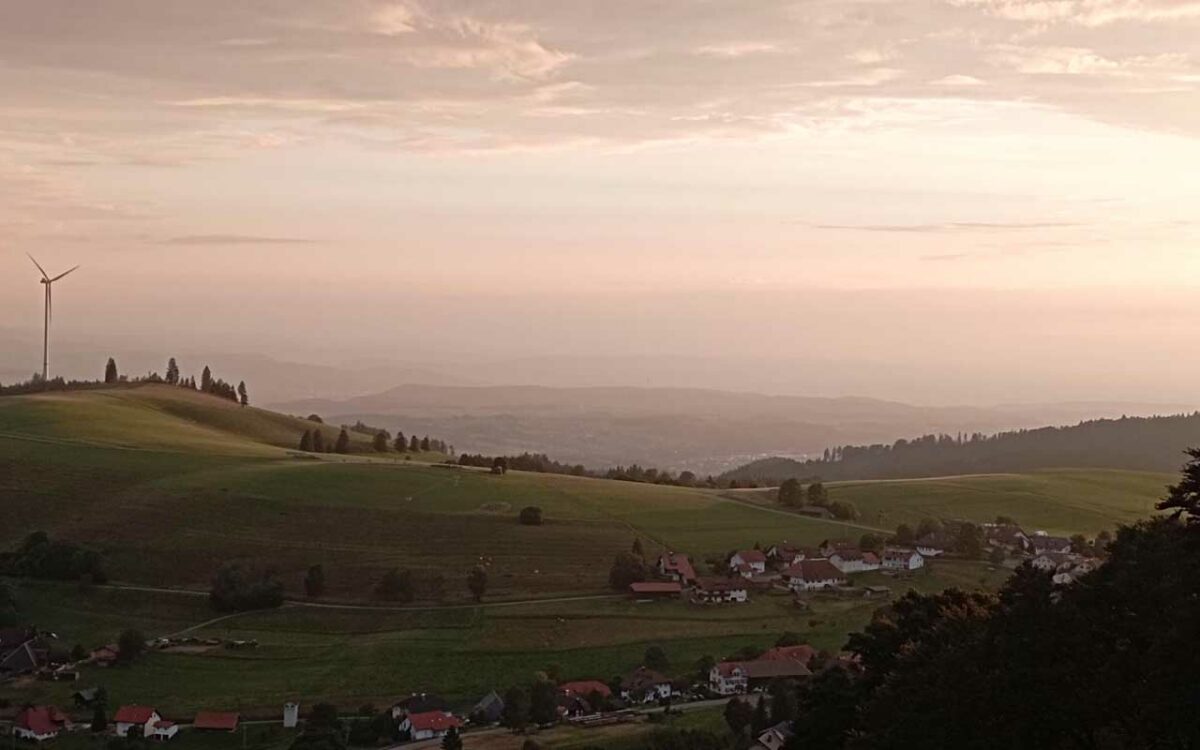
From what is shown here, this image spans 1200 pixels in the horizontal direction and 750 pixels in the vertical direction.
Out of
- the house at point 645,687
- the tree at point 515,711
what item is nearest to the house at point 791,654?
the house at point 645,687

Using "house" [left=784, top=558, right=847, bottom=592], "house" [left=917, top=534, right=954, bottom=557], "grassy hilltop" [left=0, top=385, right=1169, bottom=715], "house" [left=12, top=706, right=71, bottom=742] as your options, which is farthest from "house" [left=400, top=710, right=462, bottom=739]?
"house" [left=917, top=534, right=954, bottom=557]

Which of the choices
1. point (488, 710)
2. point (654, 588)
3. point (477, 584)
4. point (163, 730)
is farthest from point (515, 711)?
point (654, 588)

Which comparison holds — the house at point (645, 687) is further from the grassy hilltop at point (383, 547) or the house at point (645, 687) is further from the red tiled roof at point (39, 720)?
the red tiled roof at point (39, 720)

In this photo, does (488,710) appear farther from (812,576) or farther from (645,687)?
(812,576)

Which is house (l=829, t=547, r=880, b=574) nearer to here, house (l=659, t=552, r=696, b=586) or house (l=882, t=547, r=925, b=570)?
house (l=882, t=547, r=925, b=570)

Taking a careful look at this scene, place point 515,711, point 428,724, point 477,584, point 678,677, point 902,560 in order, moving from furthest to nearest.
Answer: point 902,560, point 477,584, point 678,677, point 515,711, point 428,724

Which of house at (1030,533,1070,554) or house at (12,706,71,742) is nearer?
house at (12,706,71,742)

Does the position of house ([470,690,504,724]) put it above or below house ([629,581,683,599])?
Result: below
